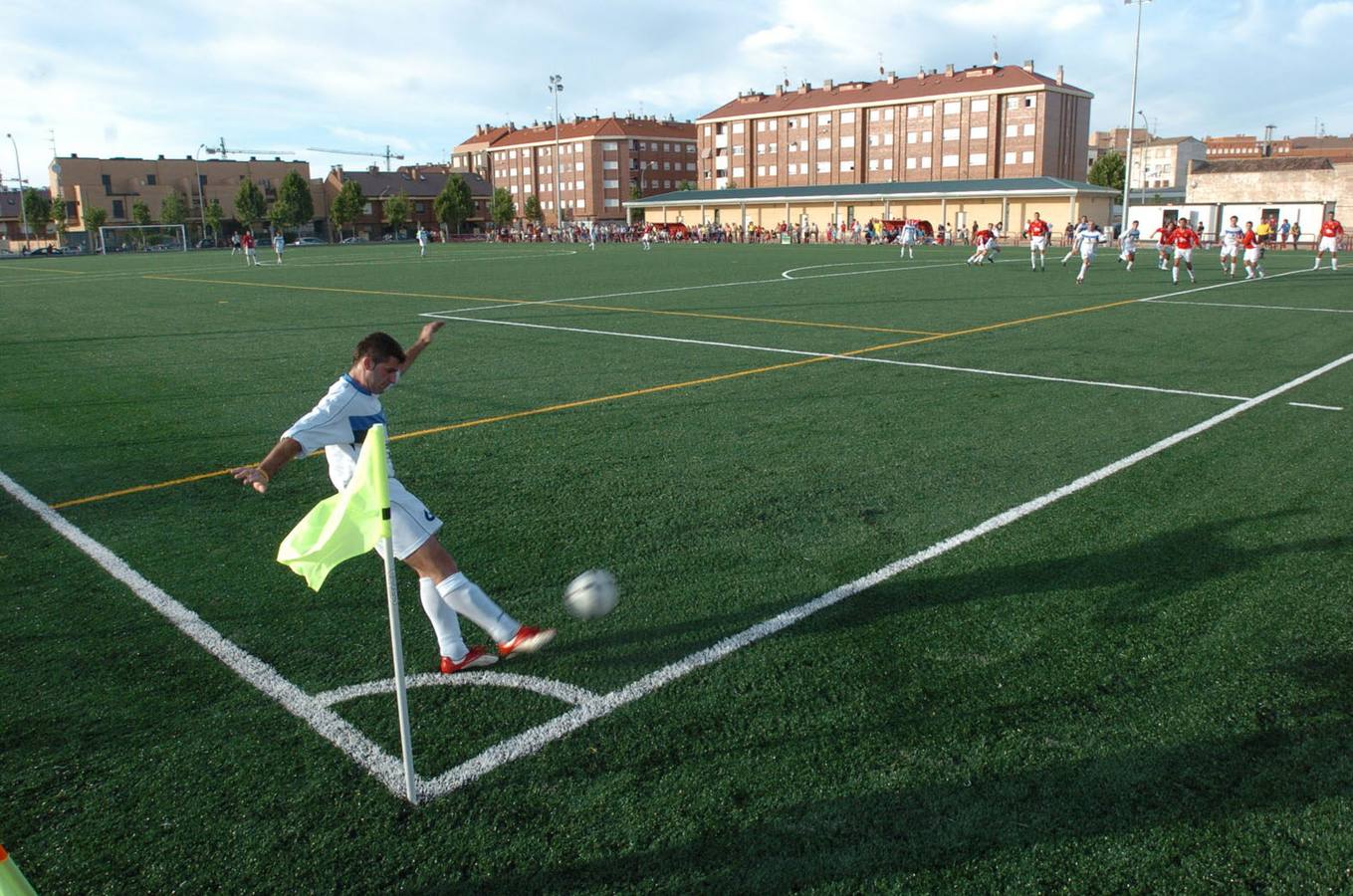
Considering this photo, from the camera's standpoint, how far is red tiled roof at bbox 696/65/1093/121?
288 feet

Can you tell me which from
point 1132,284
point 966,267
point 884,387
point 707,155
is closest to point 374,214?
point 707,155

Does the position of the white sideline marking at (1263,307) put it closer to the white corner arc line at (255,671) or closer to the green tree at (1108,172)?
the white corner arc line at (255,671)

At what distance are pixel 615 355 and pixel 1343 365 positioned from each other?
994cm

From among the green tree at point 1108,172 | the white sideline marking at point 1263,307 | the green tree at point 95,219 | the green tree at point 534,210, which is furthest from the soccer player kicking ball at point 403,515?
the green tree at point 534,210

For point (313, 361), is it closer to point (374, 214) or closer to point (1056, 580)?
point (1056, 580)

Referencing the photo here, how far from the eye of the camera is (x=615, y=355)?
14.4m

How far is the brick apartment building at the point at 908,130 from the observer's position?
87.2 m

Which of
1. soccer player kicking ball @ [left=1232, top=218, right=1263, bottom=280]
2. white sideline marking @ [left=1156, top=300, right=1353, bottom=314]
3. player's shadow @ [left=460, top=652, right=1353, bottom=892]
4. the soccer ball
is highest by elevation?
soccer player kicking ball @ [left=1232, top=218, right=1263, bottom=280]

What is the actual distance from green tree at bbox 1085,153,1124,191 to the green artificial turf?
3145 inches

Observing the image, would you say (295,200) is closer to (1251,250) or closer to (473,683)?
(1251,250)

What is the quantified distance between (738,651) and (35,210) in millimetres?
128513

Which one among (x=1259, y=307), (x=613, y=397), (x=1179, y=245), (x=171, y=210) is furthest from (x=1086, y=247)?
(x=171, y=210)

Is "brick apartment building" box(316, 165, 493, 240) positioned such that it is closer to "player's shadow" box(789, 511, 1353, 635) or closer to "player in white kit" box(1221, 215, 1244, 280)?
"player in white kit" box(1221, 215, 1244, 280)

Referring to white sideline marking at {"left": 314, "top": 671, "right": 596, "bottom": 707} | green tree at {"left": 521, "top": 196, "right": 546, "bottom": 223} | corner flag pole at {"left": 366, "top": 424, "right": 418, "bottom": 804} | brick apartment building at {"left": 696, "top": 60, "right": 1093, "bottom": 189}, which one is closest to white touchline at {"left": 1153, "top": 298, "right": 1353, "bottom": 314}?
white sideline marking at {"left": 314, "top": 671, "right": 596, "bottom": 707}
